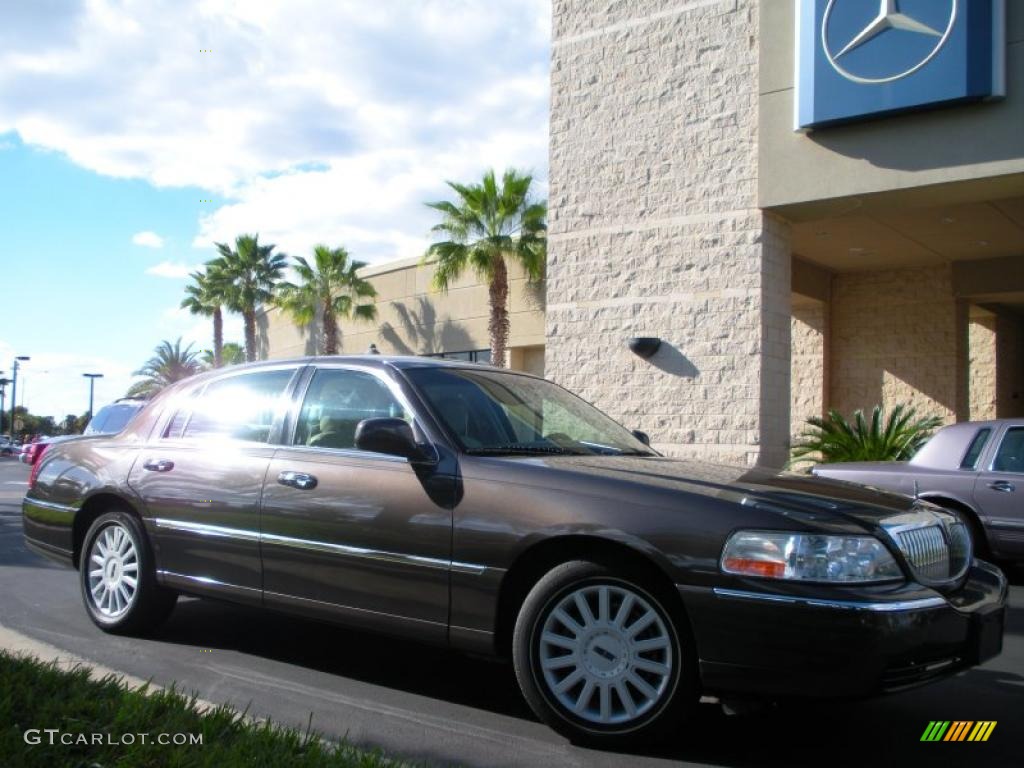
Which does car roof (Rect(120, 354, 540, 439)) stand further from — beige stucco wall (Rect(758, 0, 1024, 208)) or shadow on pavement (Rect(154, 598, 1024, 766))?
beige stucco wall (Rect(758, 0, 1024, 208))

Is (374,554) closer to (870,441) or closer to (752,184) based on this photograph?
(870,441)

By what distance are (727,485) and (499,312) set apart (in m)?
19.3

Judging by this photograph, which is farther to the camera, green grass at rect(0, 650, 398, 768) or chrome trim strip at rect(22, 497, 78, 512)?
chrome trim strip at rect(22, 497, 78, 512)

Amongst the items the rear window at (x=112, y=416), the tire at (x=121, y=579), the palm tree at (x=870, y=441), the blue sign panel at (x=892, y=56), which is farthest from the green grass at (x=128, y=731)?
the palm tree at (x=870, y=441)

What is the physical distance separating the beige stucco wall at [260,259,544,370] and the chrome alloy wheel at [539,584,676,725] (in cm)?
2005

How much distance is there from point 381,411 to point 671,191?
1030 centimetres

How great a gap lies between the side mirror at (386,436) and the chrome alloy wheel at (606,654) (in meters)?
1.01

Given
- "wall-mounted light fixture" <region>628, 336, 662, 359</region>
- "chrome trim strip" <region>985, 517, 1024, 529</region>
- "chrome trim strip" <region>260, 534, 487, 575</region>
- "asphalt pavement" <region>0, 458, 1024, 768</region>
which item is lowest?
"asphalt pavement" <region>0, 458, 1024, 768</region>

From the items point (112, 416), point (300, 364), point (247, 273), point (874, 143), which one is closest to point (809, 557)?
point (300, 364)

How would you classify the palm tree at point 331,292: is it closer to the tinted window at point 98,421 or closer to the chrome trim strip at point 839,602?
the tinted window at point 98,421

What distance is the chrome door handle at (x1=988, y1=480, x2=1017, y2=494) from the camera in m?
8.77

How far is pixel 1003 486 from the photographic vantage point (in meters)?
8.81

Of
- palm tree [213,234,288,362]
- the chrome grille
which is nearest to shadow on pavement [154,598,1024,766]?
the chrome grille

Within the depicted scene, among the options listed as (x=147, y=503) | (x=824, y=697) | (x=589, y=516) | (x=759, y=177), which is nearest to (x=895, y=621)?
(x=824, y=697)
